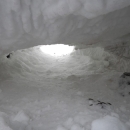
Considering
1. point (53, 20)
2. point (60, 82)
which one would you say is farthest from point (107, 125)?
point (60, 82)

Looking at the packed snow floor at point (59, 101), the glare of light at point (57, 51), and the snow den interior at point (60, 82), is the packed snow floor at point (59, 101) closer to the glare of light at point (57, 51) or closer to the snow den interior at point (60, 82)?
the snow den interior at point (60, 82)

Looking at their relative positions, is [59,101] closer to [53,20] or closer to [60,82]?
[60,82]

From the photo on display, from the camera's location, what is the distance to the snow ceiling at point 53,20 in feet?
4.91

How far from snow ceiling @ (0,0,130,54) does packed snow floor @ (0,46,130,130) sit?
0.73 m

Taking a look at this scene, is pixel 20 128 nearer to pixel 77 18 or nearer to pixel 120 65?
pixel 77 18

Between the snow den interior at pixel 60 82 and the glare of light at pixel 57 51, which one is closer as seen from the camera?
the snow den interior at pixel 60 82

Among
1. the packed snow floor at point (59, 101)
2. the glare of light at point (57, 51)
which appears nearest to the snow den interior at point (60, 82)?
the packed snow floor at point (59, 101)

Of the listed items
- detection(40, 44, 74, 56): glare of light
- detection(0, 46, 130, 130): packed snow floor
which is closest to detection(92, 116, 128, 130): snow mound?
detection(0, 46, 130, 130): packed snow floor

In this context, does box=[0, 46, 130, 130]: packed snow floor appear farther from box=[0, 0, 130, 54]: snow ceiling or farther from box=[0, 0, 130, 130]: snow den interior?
box=[0, 0, 130, 54]: snow ceiling

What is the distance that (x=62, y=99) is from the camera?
212 cm

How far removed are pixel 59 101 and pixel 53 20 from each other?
1054 millimetres

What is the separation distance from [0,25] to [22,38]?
0.34 m

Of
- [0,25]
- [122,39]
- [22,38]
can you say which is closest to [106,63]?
[122,39]

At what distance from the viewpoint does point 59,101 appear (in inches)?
81.0
